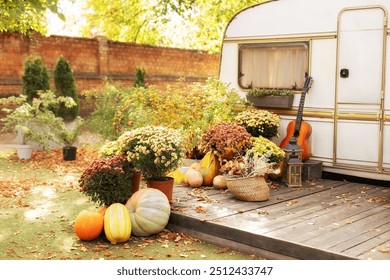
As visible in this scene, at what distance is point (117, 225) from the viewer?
5555mm

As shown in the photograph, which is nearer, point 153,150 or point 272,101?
point 153,150

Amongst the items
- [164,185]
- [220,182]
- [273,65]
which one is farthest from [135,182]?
[273,65]

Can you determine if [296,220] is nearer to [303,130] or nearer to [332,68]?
[303,130]

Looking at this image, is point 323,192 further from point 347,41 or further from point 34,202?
point 34,202

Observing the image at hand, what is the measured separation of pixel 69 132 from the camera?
36.3 ft

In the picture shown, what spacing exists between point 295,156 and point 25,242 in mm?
3768

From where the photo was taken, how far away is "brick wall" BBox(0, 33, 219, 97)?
52.6ft

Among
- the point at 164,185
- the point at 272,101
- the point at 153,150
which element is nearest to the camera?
the point at 153,150

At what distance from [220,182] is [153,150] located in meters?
1.40

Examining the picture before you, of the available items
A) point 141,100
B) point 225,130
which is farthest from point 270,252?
point 141,100

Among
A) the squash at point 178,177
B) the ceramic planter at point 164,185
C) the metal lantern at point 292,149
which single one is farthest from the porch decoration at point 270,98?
the ceramic planter at point 164,185

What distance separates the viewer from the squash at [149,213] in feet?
18.8

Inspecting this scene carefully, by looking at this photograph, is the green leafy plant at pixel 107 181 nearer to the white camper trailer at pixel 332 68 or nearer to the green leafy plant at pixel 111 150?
the green leafy plant at pixel 111 150

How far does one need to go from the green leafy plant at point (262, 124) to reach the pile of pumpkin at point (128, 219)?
252cm
